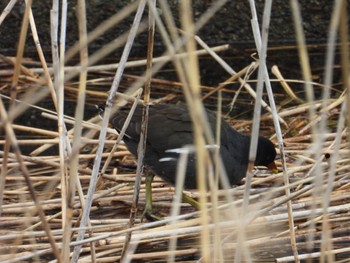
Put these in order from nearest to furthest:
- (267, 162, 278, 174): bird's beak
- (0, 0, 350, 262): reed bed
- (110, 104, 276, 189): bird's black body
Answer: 1. (0, 0, 350, 262): reed bed
2. (110, 104, 276, 189): bird's black body
3. (267, 162, 278, 174): bird's beak

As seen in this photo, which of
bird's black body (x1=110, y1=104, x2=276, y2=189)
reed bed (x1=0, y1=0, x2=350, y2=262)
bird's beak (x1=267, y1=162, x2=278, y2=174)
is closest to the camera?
reed bed (x1=0, y1=0, x2=350, y2=262)

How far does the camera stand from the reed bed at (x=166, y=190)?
218 centimetres

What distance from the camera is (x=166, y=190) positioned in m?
4.21

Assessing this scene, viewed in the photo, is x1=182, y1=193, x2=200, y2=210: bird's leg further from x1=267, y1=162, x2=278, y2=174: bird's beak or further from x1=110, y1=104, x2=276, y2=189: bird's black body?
x1=267, y1=162, x2=278, y2=174: bird's beak

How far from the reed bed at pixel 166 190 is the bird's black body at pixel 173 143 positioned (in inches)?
4.3

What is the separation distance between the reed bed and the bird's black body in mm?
110

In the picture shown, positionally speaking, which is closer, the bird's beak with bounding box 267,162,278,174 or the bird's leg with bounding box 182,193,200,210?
the bird's leg with bounding box 182,193,200,210

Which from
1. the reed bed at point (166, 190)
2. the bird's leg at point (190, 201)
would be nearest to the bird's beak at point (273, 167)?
the reed bed at point (166, 190)

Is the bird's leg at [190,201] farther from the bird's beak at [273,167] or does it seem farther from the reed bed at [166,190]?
the bird's beak at [273,167]

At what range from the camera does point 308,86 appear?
7.19 feet

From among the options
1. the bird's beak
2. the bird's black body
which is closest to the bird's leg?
the bird's black body

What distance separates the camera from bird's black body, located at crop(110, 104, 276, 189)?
12.8 feet

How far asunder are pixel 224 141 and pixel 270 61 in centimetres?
245

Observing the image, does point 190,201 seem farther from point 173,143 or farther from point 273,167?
point 273,167
